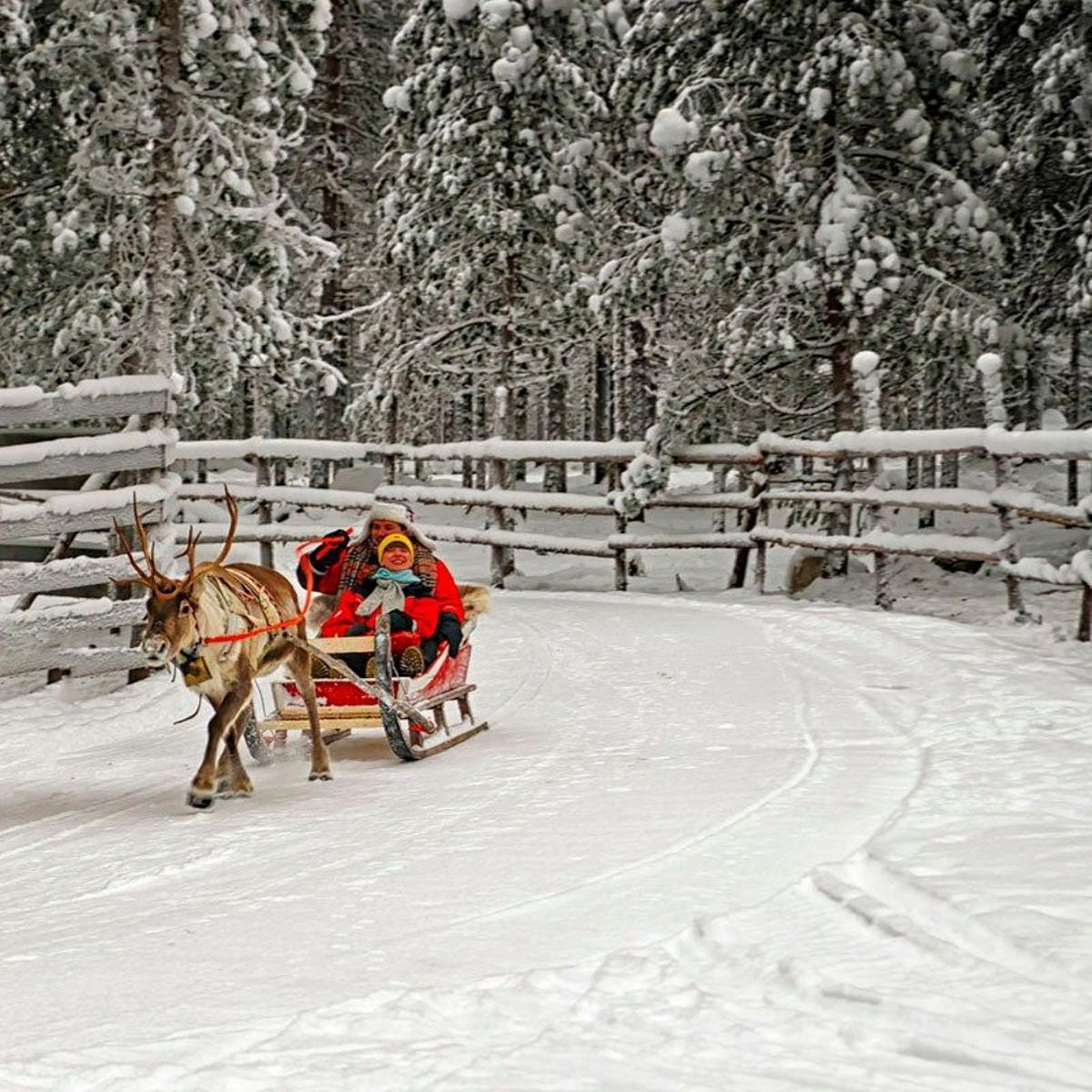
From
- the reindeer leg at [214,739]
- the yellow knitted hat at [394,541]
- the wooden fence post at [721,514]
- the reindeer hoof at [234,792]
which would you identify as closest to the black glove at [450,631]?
the yellow knitted hat at [394,541]

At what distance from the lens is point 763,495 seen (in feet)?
48.4

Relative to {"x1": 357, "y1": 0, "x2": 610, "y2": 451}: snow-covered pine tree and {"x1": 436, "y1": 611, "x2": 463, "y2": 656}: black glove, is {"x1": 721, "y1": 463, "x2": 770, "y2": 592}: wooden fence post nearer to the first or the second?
{"x1": 357, "y1": 0, "x2": 610, "y2": 451}: snow-covered pine tree

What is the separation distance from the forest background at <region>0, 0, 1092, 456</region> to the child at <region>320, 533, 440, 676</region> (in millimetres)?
5752

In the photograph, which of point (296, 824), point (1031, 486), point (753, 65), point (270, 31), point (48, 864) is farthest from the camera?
point (1031, 486)

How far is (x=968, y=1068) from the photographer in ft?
9.32

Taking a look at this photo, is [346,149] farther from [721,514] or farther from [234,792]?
[234,792]

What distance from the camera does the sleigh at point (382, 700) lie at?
6.85 metres

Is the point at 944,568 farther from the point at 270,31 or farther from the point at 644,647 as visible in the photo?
the point at 270,31

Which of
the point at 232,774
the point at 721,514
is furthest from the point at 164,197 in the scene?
the point at 721,514

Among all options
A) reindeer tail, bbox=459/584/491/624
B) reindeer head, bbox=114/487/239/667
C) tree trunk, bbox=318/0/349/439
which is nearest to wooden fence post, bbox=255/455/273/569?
reindeer tail, bbox=459/584/491/624

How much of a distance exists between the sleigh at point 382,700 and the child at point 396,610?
0.46 feet

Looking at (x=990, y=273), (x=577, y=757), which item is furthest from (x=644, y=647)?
(x=990, y=273)

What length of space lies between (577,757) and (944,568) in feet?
33.9

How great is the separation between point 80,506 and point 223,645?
3.37 meters
